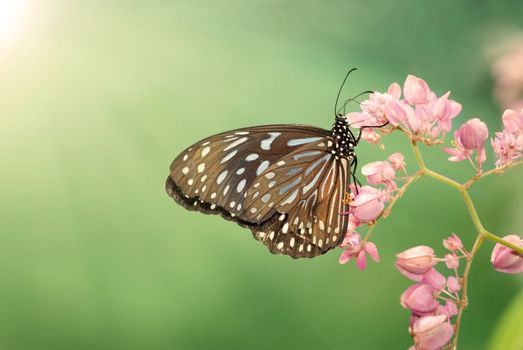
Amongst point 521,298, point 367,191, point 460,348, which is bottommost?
point 460,348

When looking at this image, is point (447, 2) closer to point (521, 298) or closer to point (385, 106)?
point (521, 298)

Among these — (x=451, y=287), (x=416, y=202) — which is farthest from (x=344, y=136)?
(x=416, y=202)

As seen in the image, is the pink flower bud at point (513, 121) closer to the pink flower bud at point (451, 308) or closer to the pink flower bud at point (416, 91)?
the pink flower bud at point (416, 91)

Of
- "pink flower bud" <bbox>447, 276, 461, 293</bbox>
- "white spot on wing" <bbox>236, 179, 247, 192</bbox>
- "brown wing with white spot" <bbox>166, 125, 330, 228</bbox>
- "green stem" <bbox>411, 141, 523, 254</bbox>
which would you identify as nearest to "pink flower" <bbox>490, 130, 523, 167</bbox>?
"green stem" <bbox>411, 141, 523, 254</bbox>

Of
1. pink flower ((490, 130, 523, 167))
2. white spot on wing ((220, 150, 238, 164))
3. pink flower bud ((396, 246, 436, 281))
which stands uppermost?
white spot on wing ((220, 150, 238, 164))

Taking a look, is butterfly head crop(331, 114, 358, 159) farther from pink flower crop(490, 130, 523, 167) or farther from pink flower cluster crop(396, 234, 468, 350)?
pink flower cluster crop(396, 234, 468, 350)

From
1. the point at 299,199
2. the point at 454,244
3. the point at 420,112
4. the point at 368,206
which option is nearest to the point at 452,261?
the point at 454,244

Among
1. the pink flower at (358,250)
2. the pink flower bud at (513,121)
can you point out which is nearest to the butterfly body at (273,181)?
the pink flower at (358,250)
